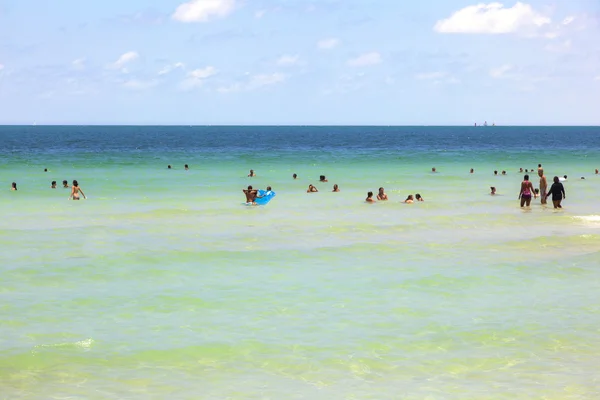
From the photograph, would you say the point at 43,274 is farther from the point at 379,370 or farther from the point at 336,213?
the point at 336,213

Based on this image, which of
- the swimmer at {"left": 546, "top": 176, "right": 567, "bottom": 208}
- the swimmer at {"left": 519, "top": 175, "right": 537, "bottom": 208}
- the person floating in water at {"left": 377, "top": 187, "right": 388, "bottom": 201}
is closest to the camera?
the swimmer at {"left": 546, "top": 176, "right": 567, "bottom": 208}

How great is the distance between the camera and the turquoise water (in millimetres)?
15883

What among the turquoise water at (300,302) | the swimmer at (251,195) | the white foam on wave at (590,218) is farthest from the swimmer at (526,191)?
the swimmer at (251,195)

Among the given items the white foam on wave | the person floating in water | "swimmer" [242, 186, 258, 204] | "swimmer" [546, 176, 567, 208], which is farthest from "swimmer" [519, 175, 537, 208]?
"swimmer" [242, 186, 258, 204]

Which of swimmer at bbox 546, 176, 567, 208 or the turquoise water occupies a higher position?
swimmer at bbox 546, 176, 567, 208

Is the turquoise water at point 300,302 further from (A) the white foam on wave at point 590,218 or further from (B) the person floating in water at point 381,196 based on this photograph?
(B) the person floating in water at point 381,196

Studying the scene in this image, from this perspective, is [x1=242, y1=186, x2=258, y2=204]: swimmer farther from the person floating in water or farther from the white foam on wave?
the white foam on wave

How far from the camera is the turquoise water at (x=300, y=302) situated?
1588 centimetres

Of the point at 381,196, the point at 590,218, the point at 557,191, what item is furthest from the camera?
the point at 381,196

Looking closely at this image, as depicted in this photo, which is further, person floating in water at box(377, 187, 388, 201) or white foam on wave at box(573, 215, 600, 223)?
person floating in water at box(377, 187, 388, 201)

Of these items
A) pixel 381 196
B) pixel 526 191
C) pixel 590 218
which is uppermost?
pixel 526 191

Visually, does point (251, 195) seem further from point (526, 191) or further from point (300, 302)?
point (300, 302)

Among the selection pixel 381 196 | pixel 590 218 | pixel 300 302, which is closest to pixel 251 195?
pixel 381 196

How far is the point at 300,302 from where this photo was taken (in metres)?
21.8
